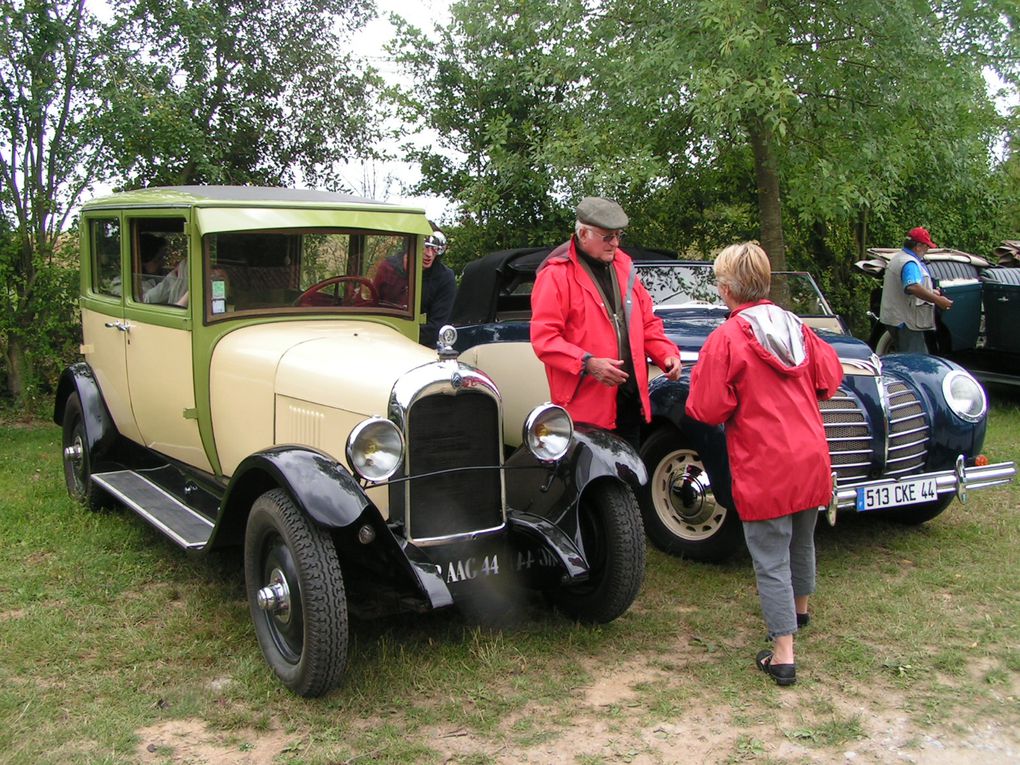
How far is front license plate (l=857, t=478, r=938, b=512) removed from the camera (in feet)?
14.4

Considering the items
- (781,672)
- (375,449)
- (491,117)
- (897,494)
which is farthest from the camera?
(491,117)

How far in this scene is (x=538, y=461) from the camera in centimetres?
390

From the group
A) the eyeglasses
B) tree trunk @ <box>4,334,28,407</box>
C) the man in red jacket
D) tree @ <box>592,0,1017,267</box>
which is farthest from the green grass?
tree trunk @ <box>4,334,28,407</box>

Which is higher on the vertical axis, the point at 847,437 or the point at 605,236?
the point at 605,236

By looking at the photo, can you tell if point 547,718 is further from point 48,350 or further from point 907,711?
point 48,350

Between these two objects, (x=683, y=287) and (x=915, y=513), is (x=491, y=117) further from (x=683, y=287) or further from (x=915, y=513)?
(x=915, y=513)

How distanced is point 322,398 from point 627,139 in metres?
5.49

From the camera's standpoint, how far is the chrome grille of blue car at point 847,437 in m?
4.57

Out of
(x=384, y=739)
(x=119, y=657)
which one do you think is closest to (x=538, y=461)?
(x=384, y=739)

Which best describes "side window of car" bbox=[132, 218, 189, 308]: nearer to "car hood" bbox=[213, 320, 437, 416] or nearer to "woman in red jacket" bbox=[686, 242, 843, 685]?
"car hood" bbox=[213, 320, 437, 416]

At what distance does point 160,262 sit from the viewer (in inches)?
187

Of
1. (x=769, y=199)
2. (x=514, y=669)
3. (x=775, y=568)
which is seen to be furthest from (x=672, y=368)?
(x=769, y=199)

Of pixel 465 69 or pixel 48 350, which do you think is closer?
pixel 48 350

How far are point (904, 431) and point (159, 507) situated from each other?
3720 mm
